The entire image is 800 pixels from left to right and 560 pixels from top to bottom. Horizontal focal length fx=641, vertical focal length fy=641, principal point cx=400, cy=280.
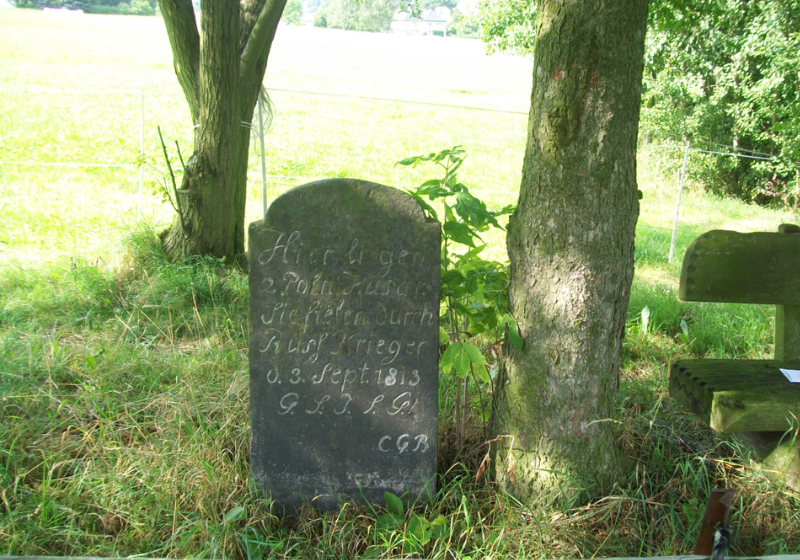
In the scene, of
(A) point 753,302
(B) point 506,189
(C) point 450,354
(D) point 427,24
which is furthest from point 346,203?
(D) point 427,24

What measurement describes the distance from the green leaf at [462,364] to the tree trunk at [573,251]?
0.27m

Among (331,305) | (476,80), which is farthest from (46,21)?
(331,305)

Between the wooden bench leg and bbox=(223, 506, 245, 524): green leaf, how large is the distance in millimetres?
2204

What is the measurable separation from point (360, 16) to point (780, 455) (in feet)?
166

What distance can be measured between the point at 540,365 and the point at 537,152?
845 mm

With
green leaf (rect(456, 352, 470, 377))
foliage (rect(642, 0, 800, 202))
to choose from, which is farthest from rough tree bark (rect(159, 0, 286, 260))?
foliage (rect(642, 0, 800, 202))

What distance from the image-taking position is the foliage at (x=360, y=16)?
4862cm

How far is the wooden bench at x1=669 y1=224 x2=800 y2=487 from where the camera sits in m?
2.69

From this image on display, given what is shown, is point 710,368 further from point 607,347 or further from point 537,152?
point 537,152

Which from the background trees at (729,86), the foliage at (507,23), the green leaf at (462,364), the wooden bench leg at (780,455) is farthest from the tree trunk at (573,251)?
the foliage at (507,23)

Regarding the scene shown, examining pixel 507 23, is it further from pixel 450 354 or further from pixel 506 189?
pixel 450 354

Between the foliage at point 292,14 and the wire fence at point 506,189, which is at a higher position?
the foliage at point 292,14

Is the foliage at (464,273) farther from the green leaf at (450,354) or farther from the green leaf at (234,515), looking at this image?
the green leaf at (234,515)

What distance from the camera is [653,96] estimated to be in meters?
11.4
